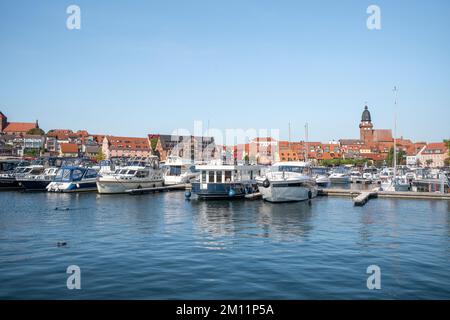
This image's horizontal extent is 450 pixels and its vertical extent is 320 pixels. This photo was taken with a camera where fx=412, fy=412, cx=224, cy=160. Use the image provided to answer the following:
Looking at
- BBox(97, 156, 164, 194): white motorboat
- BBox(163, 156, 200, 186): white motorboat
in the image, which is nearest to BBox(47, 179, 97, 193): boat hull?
BBox(97, 156, 164, 194): white motorboat

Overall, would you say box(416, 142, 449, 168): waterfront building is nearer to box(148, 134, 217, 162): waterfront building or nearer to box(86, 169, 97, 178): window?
box(148, 134, 217, 162): waterfront building

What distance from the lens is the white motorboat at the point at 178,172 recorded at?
68.9 m

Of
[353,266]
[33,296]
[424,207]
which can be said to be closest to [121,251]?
[33,296]

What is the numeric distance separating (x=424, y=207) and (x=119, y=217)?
3114 cm

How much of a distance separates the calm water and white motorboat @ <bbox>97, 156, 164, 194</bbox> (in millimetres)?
16637

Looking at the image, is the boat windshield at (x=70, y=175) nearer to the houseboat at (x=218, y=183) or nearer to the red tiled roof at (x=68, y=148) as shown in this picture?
the houseboat at (x=218, y=183)

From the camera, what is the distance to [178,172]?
71.9m

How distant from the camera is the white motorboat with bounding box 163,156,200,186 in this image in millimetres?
68931

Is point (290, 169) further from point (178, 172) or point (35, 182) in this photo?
point (35, 182)

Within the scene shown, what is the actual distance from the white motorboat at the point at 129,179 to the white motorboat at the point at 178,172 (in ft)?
8.07

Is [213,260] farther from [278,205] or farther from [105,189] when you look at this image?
[105,189]

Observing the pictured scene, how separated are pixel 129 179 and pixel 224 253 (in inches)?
1520

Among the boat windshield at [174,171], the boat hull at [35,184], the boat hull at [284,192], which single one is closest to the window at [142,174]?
the boat windshield at [174,171]

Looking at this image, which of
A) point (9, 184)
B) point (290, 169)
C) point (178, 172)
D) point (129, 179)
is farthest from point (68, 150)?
point (290, 169)
